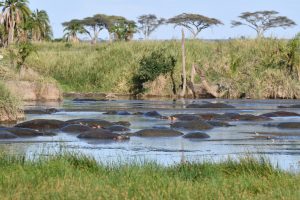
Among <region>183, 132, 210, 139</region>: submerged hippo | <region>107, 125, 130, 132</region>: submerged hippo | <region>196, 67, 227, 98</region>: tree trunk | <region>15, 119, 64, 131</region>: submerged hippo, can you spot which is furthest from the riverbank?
<region>196, 67, 227, 98</region>: tree trunk

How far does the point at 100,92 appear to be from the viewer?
4944cm

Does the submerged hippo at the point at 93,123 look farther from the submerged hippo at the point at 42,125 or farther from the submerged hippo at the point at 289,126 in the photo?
the submerged hippo at the point at 289,126

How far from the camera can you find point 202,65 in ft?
161

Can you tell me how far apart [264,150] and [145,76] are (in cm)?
2923

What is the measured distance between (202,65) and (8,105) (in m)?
25.9

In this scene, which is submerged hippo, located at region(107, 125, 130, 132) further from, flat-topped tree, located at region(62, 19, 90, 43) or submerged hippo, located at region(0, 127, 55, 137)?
flat-topped tree, located at region(62, 19, 90, 43)

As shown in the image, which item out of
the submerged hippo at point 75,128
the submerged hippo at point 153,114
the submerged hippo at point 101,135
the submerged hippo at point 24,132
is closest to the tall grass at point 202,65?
the submerged hippo at point 153,114

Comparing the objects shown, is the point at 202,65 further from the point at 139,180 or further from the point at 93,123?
the point at 139,180

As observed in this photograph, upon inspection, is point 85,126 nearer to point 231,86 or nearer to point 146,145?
point 146,145

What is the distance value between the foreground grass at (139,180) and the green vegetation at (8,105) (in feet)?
41.3

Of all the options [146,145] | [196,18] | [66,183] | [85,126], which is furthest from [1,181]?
[196,18]

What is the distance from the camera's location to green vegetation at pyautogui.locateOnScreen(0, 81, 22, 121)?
958 inches

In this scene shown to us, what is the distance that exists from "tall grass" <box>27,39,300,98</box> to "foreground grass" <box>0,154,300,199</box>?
33141mm

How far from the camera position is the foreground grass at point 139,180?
8.62 metres
